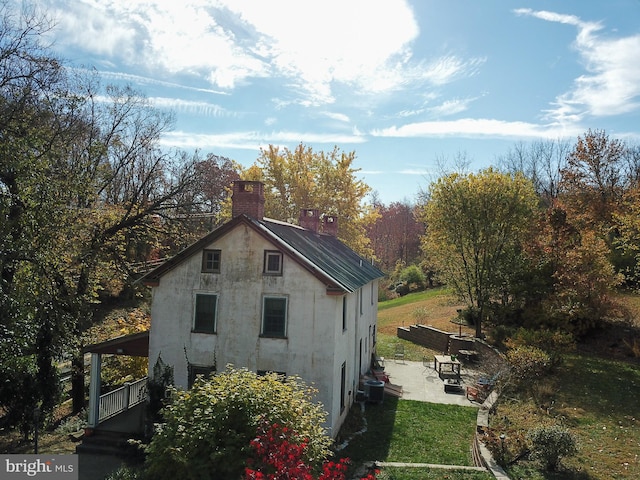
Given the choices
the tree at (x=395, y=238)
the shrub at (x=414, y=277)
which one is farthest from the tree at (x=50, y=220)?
the tree at (x=395, y=238)

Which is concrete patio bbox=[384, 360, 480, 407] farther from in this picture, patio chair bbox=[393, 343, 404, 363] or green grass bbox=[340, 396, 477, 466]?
green grass bbox=[340, 396, 477, 466]

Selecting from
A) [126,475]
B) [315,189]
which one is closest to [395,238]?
[315,189]

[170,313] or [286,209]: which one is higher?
[286,209]

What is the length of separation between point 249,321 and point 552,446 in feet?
31.6

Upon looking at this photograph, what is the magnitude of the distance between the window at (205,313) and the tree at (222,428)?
5715 millimetres

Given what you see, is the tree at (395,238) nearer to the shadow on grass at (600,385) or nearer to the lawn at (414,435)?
the shadow on grass at (600,385)

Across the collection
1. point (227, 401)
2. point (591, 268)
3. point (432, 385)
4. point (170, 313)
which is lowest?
point (432, 385)

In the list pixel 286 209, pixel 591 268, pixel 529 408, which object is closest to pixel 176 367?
pixel 529 408

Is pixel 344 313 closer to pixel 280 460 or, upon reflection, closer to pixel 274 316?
pixel 274 316

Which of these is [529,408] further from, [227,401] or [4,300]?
[4,300]

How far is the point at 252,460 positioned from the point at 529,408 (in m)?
11.7

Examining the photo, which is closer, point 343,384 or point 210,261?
point 210,261

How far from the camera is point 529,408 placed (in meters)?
16.2

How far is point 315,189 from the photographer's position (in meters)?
39.1
